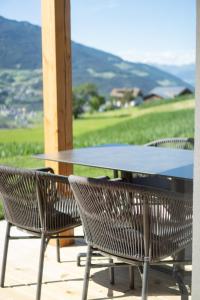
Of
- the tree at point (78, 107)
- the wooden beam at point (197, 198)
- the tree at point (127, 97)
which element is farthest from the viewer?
the tree at point (127, 97)

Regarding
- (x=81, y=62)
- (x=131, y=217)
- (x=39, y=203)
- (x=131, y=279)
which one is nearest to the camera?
(x=131, y=217)

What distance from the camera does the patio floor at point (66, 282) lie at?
2918mm

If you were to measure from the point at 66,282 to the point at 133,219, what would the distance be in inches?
41.8

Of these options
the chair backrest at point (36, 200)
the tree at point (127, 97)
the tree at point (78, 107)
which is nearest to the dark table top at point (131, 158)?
the chair backrest at point (36, 200)

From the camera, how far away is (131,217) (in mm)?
Answer: 2305

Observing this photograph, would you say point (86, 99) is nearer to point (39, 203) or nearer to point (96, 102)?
point (96, 102)

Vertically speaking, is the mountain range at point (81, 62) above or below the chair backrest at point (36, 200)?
above

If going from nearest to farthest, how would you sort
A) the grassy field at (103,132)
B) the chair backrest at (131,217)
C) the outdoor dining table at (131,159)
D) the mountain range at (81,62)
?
the chair backrest at (131,217), the outdoor dining table at (131,159), the grassy field at (103,132), the mountain range at (81,62)

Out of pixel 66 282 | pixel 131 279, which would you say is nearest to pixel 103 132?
pixel 66 282

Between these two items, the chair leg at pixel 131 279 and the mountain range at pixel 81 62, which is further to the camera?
the mountain range at pixel 81 62

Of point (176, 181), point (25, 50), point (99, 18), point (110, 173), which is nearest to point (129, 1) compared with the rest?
point (99, 18)

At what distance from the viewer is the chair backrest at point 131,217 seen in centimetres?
222

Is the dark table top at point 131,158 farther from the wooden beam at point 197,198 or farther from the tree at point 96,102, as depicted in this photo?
the tree at point 96,102

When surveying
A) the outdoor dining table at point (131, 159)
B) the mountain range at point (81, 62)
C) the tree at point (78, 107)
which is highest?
the mountain range at point (81, 62)
